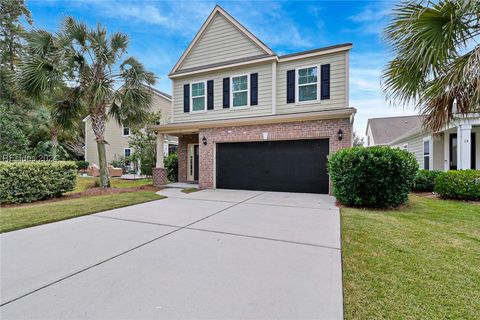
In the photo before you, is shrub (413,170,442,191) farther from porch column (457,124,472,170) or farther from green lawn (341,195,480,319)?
green lawn (341,195,480,319)

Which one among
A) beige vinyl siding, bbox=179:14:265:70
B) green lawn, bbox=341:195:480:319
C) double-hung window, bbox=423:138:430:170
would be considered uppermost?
beige vinyl siding, bbox=179:14:265:70

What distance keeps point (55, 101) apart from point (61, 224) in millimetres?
7269

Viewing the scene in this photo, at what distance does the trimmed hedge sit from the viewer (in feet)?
24.1

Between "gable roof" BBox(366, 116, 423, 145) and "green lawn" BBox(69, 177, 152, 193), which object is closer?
"green lawn" BBox(69, 177, 152, 193)

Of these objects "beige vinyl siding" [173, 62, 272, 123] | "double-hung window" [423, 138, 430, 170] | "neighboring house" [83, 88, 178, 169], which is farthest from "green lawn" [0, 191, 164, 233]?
"double-hung window" [423, 138, 430, 170]

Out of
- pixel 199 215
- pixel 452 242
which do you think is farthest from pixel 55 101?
pixel 452 242

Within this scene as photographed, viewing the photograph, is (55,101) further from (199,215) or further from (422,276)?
(422,276)

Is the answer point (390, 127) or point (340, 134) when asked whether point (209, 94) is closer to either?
point (340, 134)

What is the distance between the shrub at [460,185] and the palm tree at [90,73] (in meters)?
12.5

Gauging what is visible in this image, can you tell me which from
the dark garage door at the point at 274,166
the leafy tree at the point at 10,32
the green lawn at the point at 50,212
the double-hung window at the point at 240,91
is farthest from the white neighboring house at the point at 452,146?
the leafy tree at the point at 10,32

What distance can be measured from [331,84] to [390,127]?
21.5m

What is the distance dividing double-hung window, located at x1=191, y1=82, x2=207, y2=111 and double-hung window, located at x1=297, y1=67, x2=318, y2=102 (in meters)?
4.79

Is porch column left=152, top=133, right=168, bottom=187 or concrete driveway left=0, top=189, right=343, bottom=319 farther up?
porch column left=152, top=133, right=168, bottom=187

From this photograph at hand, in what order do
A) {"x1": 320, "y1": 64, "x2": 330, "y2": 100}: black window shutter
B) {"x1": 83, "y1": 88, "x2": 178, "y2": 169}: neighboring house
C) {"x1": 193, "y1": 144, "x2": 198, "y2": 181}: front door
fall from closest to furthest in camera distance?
{"x1": 320, "y1": 64, "x2": 330, "y2": 100}: black window shutter → {"x1": 193, "y1": 144, "x2": 198, "y2": 181}: front door → {"x1": 83, "y1": 88, "x2": 178, "y2": 169}: neighboring house
